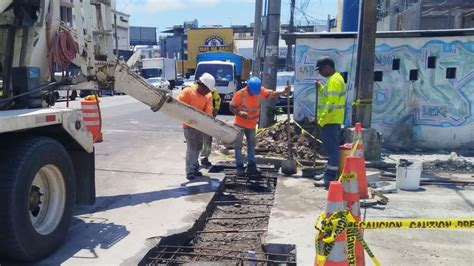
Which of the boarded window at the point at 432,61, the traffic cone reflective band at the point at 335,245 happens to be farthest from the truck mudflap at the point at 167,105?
the boarded window at the point at 432,61

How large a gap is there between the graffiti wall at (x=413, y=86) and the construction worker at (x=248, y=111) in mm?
2594

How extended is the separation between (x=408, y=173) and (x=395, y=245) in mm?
2489

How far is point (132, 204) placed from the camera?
6227mm

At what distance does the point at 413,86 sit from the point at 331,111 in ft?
12.5

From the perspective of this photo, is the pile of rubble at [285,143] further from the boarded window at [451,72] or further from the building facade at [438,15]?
the building facade at [438,15]

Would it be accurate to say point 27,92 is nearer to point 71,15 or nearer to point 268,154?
point 71,15

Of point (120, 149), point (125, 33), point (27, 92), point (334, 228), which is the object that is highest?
point (125, 33)

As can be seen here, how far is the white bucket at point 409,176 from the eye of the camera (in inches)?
276

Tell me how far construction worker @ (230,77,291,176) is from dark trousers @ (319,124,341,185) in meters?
1.07

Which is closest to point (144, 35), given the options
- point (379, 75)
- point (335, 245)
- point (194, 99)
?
point (379, 75)

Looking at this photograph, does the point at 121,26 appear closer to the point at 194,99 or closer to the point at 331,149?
the point at 194,99

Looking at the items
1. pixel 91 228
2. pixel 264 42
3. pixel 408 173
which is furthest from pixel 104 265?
pixel 264 42

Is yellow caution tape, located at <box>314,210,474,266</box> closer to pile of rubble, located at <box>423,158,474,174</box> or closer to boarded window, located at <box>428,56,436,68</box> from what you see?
pile of rubble, located at <box>423,158,474,174</box>

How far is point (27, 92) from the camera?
4.62 metres
